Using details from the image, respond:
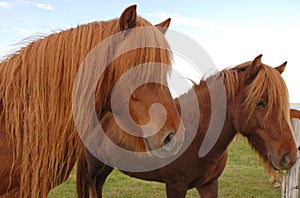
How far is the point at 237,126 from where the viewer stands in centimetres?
326

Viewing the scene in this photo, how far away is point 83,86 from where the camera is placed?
1818mm

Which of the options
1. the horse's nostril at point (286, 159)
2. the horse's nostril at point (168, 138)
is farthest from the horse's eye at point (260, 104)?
the horse's nostril at point (168, 138)

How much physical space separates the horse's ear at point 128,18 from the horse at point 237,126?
111cm

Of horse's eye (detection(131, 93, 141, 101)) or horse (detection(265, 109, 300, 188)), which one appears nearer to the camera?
horse's eye (detection(131, 93, 141, 101))

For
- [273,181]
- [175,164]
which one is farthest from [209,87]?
[273,181]

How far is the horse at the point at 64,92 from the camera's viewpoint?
1.74m

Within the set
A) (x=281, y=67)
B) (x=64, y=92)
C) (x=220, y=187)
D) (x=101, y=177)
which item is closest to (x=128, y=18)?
(x=64, y=92)

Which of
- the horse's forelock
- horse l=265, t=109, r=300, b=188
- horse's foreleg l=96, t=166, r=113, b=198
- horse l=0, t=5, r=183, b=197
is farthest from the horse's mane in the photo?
horse's foreleg l=96, t=166, r=113, b=198

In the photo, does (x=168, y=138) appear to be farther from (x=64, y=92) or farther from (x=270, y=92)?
(x=270, y=92)

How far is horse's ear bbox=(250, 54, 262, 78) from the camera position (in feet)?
10.1

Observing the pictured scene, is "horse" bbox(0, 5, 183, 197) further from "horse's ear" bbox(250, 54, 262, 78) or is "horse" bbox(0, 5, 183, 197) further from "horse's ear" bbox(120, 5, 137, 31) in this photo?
"horse's ear" bbox(250, 54, 262, 78)

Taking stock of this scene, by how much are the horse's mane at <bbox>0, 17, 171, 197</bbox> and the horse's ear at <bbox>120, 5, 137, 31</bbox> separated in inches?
2.6

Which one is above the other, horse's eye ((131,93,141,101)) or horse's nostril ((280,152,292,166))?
horse's eye ((131,93,141,101))

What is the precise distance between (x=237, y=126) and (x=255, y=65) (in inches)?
25.6
